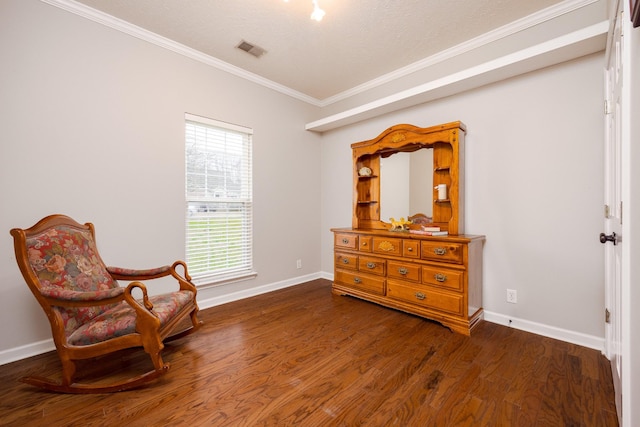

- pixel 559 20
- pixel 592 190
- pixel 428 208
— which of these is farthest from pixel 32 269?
pixel 559 20

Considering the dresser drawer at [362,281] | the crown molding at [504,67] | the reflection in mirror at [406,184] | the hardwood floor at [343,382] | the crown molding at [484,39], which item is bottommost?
the hardwood floor at [343,382]

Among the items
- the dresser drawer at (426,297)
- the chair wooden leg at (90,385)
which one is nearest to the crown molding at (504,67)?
the dresser drawer at (426,297)

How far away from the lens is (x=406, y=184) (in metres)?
3.34

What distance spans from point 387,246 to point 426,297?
643 mm

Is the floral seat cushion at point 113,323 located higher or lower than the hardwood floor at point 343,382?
higher

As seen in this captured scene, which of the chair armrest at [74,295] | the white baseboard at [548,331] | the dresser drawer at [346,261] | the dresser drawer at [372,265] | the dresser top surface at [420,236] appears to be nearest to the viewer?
the chair armrest at [74,295]

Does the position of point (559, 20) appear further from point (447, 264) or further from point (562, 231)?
point (447, 264)

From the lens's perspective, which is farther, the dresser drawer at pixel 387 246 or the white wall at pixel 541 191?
the dresser drawer at pixel 387 246

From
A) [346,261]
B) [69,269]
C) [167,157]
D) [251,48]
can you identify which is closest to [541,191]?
[346,261]

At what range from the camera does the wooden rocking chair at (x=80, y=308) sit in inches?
66.9

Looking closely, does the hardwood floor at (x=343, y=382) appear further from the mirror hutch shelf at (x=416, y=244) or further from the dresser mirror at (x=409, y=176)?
the dresser mirror at (x=409, y=176)

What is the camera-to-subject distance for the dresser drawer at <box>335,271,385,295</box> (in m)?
3.10

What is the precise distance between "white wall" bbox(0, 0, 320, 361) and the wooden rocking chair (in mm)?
396

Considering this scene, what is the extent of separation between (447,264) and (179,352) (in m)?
2.39
